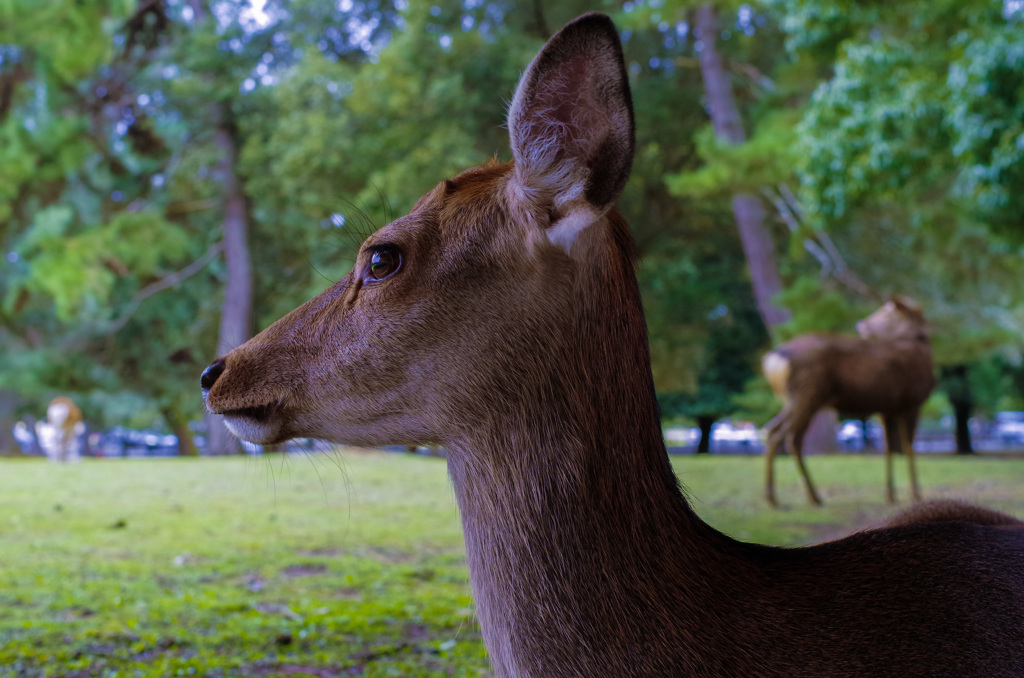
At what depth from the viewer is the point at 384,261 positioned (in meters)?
1.19

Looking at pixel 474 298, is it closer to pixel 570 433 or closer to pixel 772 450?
pixel 570 433

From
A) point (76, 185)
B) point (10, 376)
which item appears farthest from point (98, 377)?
point (76, 185)

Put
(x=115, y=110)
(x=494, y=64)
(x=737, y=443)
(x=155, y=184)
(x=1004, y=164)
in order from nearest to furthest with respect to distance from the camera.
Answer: (x=1004, y=164), (x=494, y=64), (x=115, y=110), (x=155, y=184), (x=737, y=443)

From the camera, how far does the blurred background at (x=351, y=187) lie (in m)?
9.03

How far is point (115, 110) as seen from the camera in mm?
11711

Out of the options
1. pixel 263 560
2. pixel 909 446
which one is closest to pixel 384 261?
pixel 263 560

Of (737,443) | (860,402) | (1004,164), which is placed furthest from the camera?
(737,443)

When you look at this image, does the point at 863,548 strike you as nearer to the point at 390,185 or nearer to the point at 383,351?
the point at 383,351

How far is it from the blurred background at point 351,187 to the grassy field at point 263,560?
240 centimetres

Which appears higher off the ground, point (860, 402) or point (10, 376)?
point (10, 376)

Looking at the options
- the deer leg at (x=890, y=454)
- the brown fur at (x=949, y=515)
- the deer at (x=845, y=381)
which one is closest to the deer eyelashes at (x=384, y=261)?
the brown fur at (x=949, y=515)

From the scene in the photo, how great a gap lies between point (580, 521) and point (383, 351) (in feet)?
1.12

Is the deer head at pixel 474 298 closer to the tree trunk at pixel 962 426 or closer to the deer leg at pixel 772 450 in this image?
the deer leg at pixel 772 450

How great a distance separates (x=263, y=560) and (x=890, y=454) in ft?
12.0
